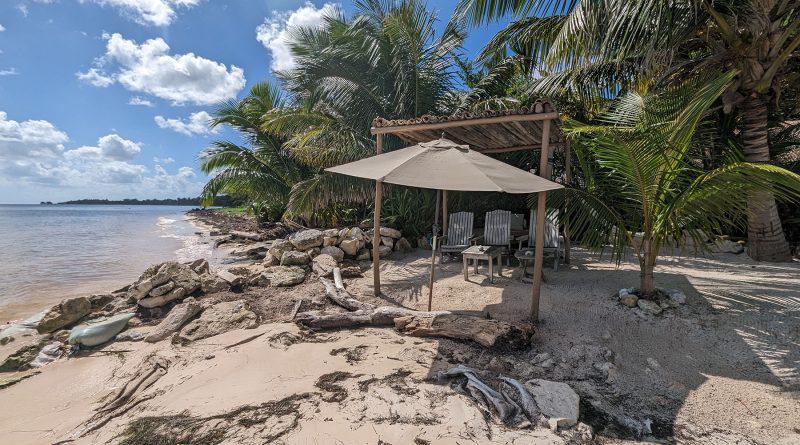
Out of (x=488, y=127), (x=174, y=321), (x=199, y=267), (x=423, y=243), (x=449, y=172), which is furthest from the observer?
(x=423, y=243)

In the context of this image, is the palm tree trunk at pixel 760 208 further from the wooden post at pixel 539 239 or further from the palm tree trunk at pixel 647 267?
the wooden post at pixel 539 239

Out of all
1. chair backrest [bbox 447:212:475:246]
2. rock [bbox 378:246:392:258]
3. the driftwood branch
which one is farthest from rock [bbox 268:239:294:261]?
chair backrest [bbox 447:212:475:246]

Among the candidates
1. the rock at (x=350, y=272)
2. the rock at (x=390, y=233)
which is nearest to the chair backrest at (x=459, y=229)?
the rock at (x=390, y=233)

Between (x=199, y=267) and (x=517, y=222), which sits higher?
(x=517, y=222)

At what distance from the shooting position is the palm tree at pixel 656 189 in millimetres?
3316

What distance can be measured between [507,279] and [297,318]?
345 cm

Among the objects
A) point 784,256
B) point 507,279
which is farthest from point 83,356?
point 784,256

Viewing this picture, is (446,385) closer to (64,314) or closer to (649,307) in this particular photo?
(649,307)

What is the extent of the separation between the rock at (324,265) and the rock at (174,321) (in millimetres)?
1945

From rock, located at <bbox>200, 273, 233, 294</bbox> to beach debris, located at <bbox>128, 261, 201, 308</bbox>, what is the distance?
7cm

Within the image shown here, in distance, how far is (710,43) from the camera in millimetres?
5406

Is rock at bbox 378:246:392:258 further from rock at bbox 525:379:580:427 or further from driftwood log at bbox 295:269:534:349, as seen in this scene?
rock at bbox 525:379:580:427

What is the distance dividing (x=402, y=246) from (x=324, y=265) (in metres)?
2.35

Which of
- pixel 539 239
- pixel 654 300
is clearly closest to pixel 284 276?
pixel 539 239
